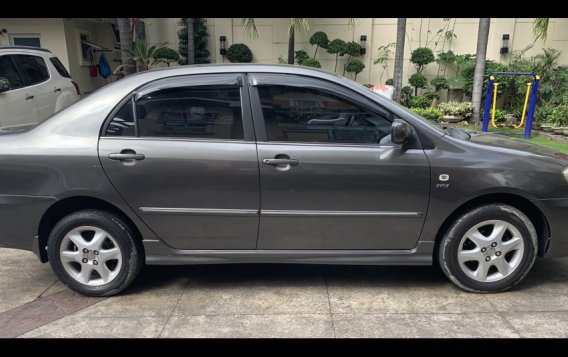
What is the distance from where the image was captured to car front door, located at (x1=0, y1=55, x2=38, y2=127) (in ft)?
21.9

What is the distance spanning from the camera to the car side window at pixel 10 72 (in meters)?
6.70

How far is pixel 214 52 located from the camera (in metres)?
12.8

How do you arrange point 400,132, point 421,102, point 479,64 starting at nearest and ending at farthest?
point 400,132, point 479,64, point 421,102

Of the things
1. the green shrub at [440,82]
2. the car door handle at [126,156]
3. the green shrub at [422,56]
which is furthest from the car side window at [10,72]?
the green shrub at [440,82]

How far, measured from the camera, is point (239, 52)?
1213 cm

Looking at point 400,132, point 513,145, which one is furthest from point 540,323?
point 400,132

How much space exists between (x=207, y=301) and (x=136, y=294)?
60cm

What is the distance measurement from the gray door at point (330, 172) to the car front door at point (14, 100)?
5430 millimetres

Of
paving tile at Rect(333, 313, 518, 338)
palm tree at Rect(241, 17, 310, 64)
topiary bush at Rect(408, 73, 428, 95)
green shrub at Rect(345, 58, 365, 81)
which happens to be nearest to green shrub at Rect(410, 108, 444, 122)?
topiary bush at Rect(408, 73, 428, 95)

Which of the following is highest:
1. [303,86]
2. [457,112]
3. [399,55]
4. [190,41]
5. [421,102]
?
[190,41]

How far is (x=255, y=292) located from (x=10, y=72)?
237 inches

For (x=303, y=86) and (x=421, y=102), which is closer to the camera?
(x=303, y=86)

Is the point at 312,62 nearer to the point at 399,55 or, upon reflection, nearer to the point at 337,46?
the point at 337,46

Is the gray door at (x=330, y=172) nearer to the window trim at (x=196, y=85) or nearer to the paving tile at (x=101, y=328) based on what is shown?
the window trim at (x=196, y=85)
